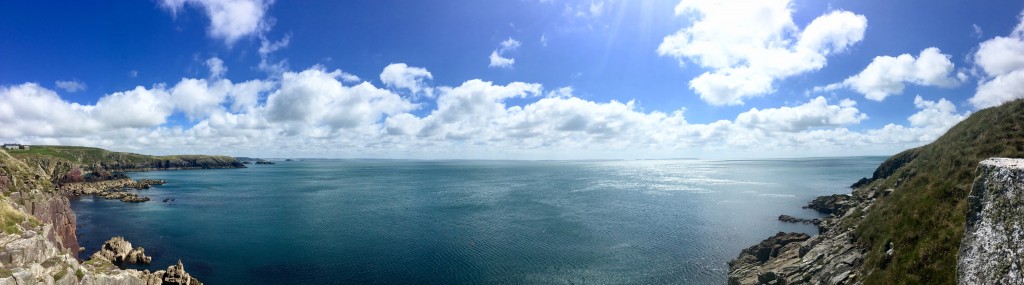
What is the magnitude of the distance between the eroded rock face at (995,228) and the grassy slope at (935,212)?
2.49 m

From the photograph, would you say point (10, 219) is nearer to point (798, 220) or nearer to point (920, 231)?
point (920, 231)

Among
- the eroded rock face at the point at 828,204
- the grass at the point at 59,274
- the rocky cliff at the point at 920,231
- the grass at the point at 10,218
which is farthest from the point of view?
the eroded rock face at the point at 828,204

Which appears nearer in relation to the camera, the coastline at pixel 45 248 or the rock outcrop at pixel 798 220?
the coastline at pixel 45 248

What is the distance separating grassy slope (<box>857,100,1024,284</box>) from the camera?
24.9 metres

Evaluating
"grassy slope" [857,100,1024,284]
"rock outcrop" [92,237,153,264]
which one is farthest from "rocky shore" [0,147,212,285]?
"grassy slope" [857,100,1024,284]

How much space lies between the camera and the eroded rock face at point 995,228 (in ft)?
60.1

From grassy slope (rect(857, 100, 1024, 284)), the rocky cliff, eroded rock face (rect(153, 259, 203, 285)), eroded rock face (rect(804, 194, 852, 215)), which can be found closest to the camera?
grassy slope (rect(857, 100, 1024, 284))

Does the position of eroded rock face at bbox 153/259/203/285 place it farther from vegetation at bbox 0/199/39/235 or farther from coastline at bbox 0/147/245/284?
vegetation at bbox 0/199/39/235

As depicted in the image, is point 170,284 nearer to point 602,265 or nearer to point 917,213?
point 602,265

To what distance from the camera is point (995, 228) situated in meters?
19.7

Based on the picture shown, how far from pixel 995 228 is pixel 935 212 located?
1026 cm

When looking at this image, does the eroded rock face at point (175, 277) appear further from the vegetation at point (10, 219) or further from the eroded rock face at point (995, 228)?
the eroded rock face at point (995, 228)

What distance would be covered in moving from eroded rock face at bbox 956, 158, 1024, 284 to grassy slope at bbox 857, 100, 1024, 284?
2492mm

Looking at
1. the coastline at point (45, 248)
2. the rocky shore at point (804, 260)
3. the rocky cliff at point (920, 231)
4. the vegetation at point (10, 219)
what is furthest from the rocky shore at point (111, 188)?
the rocky cliff at point (920, 231)
